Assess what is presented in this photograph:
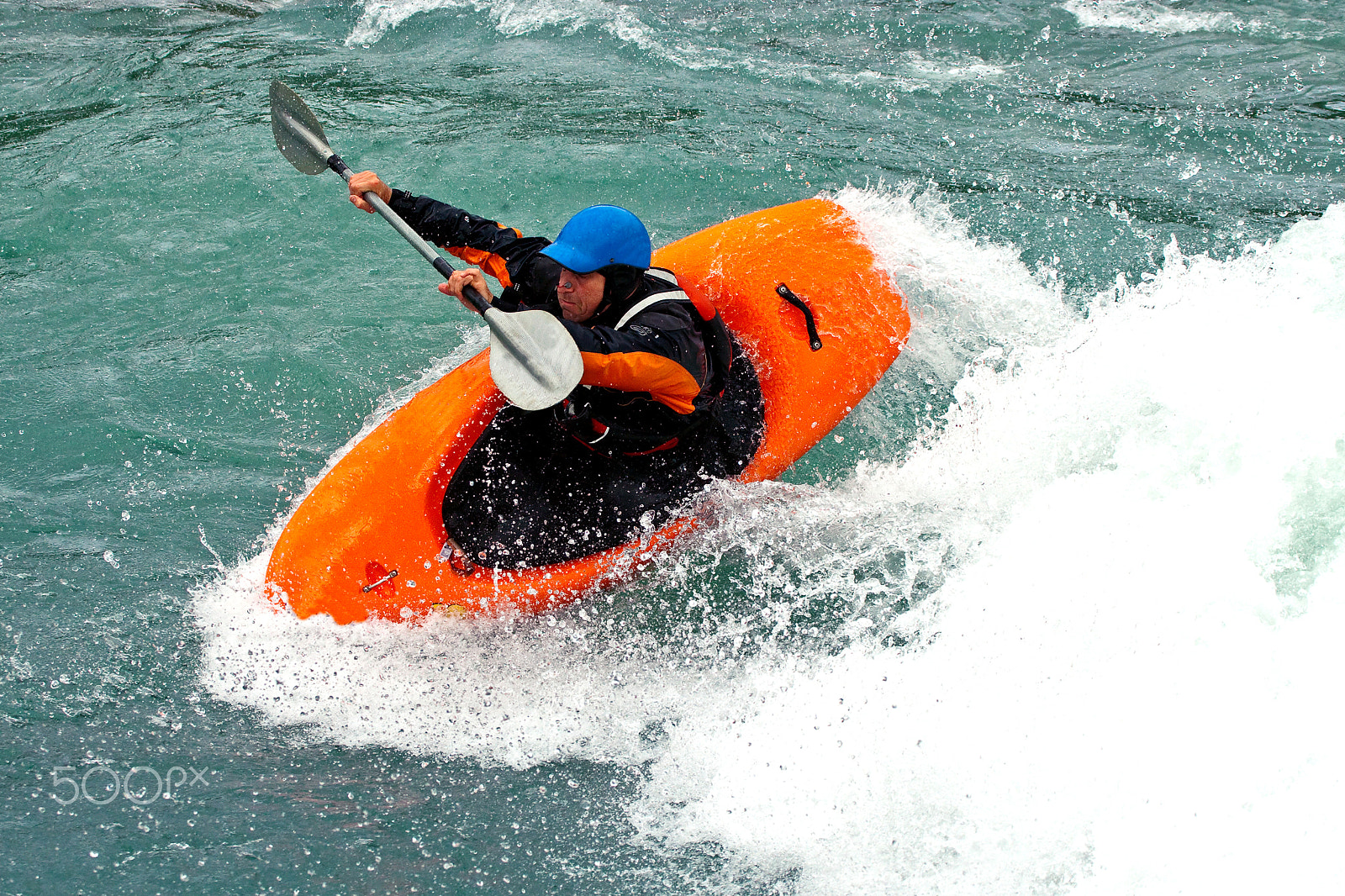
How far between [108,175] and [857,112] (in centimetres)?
423

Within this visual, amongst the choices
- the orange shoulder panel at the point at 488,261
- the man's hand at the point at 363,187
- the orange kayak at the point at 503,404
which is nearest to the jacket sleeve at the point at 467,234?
the orange shoulder panel at the point at 488,261

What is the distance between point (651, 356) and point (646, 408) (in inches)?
10.6

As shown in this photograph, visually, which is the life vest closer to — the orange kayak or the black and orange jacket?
the black and orange jacket

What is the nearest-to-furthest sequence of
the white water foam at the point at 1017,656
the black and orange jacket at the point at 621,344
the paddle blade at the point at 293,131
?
the white water foam at the point at 1017,656 < the black and orange jacket at the point at 621,344 < the paddle blade at the point at 293,131

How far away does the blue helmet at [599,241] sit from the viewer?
2746 mm

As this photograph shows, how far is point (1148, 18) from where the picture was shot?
687 centimetres

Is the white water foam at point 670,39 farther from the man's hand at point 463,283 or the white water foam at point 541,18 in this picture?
the man's hand at point 463,283

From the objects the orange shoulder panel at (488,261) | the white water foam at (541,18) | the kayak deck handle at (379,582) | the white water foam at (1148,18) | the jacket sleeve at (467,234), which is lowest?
the kayak deck handle at (379,582)

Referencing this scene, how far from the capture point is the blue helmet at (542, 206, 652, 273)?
275cm

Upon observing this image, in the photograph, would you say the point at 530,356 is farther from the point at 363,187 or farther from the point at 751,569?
the point at 751,569

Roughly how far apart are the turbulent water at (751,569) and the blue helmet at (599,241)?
2.91ft

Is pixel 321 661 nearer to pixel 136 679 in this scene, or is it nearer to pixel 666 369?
pixel 136 679

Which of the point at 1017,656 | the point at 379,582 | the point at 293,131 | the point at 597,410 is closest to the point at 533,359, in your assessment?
the point at 597,410

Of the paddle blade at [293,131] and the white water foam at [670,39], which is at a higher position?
the white water foam at [670,39]
